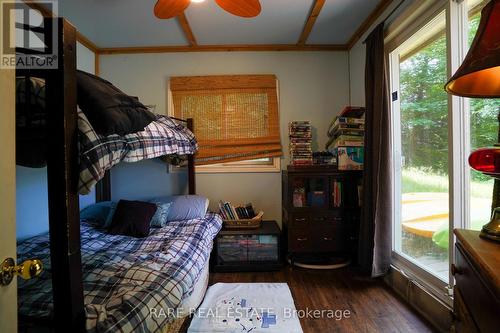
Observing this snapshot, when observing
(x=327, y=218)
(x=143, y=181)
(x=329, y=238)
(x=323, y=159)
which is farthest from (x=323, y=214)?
(x=143, y=181)

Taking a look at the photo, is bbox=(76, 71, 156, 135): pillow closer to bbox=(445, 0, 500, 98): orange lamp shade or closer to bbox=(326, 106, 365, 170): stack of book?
bbox=(445, 0, 500, 98): orange lamp shade

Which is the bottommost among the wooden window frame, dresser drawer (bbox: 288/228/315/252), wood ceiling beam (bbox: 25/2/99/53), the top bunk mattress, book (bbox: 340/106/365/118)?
dresser drawer (bbox: 288/228/315/252)

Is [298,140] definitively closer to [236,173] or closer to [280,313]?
[236,173]

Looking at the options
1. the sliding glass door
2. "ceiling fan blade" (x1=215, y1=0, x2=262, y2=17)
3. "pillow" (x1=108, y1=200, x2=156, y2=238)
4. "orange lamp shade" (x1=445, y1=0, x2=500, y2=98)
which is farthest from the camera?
"pillow" (x1=108, y1=200, x2=156, y2=238)

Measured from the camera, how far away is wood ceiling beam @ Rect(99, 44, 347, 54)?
310cm

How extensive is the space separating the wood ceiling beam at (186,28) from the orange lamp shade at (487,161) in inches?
92.7

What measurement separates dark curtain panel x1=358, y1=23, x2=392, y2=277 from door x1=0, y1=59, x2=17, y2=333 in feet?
7.50

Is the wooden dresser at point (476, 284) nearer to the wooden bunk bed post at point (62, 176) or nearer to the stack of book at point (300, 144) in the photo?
the wooden bunk bed post at point (62, 176)

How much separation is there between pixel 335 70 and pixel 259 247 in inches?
90.2

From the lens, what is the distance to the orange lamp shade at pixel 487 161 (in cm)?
80

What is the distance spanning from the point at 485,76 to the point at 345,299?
1826 mm

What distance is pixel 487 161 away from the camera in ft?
2.70

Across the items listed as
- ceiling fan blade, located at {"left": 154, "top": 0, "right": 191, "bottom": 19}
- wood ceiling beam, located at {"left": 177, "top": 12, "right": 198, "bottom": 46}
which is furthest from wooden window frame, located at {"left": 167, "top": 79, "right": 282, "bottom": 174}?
ceiling fan blade, located at {"left": 154, "top": 0, "right": 191, "bottom": 19}

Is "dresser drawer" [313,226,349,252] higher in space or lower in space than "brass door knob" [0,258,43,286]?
lower
